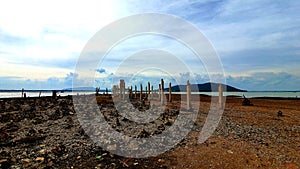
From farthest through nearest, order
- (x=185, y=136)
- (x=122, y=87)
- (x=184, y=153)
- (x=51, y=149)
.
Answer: (x=122, y=87), (x=185, y=136), (x=51, y=149), (x=184, y=153)

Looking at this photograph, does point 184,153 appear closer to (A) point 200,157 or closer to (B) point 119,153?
(A) point 200,157

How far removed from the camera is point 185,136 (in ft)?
39.8

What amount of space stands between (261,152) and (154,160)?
14.7ft

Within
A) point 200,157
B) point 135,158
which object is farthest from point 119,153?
point 200,157

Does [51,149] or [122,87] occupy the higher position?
[122,87]

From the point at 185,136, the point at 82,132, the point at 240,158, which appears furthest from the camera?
the point at 82,132

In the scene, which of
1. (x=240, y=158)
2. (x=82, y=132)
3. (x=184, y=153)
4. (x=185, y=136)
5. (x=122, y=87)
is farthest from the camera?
(x=122, y=87)

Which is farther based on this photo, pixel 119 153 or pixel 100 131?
pixel 100 131

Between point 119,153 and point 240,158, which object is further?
point 119,153

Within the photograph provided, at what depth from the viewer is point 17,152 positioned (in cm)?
1020

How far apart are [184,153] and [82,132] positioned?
22.7ft

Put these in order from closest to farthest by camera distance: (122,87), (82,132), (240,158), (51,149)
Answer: (240,158) → (51,149) → (82,132) → (122,87)

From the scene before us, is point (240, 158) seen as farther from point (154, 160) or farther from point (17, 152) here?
point (17, 152)

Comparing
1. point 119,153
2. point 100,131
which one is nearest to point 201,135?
point 119,153
